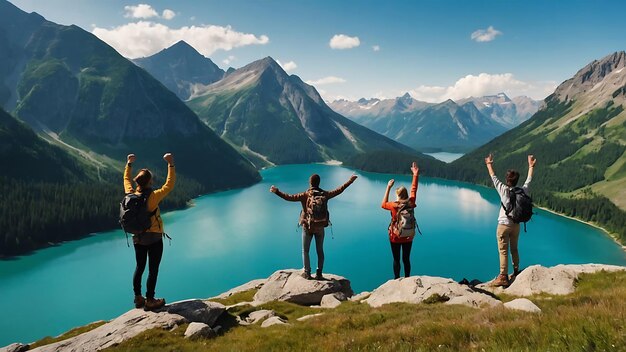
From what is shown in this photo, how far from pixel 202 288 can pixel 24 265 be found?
63.3m

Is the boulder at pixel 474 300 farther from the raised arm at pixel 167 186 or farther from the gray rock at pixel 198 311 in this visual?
the raised arm at pixel 167 186

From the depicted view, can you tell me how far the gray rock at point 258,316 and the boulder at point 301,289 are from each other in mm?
4365

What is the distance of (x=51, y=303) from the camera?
80875 millimetres

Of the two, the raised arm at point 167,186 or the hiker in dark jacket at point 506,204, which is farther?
the hiker in dark jacket at point 506,204

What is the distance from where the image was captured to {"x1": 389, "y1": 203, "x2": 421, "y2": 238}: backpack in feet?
59.3

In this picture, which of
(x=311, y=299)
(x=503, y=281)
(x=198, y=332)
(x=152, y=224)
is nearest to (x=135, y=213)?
(x=152, y=224)

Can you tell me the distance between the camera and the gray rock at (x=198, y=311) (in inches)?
628

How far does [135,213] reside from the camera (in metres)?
13.4

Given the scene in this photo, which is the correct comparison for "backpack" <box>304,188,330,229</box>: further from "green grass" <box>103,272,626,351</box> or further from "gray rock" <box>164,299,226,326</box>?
"gray rock" <box>164,299,226,326</box>

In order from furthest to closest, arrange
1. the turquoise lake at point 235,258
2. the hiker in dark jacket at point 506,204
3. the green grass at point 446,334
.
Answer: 1. the turquoise lake at point 235,258
2. the hiker in dark jacket at point 506,204
3. the green grass at point 446,334

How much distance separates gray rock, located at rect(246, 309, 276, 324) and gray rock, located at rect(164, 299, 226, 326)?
1.74 metres

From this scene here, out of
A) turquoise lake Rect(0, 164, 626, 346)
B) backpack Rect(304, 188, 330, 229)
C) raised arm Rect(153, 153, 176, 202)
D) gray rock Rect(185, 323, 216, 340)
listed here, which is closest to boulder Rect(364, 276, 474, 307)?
backpack Rect(304, 188, 330, 229)

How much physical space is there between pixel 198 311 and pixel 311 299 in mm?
9167

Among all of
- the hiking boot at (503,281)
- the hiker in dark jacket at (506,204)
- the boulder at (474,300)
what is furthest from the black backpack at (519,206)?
the hiking boot at (503,281)
